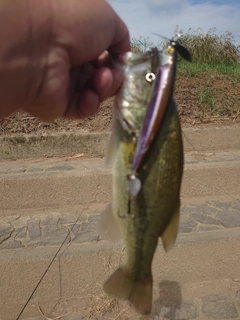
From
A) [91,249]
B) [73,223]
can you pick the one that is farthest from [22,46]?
[73,223]

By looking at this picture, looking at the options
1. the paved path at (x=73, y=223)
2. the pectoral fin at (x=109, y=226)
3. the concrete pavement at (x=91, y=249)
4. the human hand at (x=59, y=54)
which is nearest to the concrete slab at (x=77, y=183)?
the concrete pavement at (x=91, y=249)

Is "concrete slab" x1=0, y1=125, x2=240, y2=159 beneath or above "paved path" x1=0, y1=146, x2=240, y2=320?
above

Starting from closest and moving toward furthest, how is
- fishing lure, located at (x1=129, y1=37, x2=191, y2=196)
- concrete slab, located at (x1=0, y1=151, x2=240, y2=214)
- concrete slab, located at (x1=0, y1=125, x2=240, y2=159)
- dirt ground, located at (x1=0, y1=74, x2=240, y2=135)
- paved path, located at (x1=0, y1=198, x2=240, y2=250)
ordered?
fishing lure, located at (x1=129, y1=37, x2=191, y2=196) → paved path, located at (x1=0, y1=198, x2=240, y2=250) → concrete slab, located at (x1=0, y1=151, x2=240, y2=214) → concrete slab, located at (x1=0, y1=125, x2=240, y2=159) → dirt ground, located at (x1=0, y1=74, x2=240, y2=135)

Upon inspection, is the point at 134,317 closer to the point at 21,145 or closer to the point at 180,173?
the point at 180,173

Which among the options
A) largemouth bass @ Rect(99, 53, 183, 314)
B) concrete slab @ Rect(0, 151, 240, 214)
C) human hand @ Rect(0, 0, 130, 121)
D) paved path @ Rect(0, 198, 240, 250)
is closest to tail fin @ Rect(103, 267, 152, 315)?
largemouth bass @ Rect(99, 53, 183, 314)

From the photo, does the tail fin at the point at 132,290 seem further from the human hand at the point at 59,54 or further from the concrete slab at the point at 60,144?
the concrete slab at the point at 60,144

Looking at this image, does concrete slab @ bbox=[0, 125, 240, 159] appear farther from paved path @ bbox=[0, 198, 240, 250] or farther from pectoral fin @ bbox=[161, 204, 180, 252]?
pectoral fin @ bbox=[161, 204, 180, 252]

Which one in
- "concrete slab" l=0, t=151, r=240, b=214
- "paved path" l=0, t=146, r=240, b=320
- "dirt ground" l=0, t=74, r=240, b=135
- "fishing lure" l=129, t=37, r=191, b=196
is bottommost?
"paved path" l=0, t=146, r=240, b=320

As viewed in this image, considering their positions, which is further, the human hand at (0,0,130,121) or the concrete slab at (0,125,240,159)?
the concrete slab at (0,125,240,159)

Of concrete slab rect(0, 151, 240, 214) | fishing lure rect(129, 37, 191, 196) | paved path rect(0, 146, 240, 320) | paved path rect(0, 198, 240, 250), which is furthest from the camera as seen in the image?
concrete slab rect(0, 151, 240, 214)
